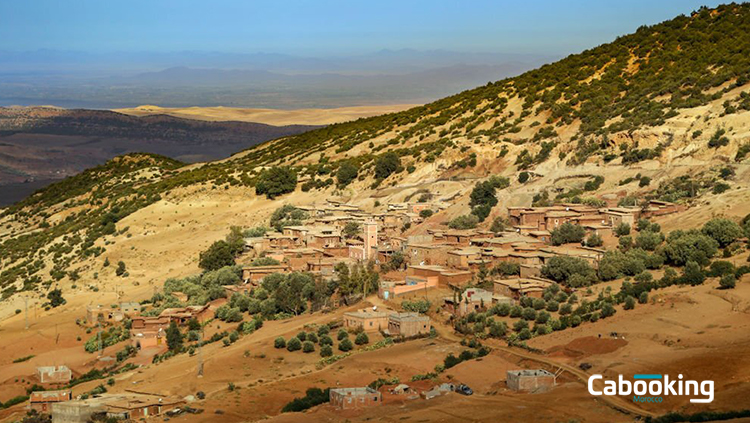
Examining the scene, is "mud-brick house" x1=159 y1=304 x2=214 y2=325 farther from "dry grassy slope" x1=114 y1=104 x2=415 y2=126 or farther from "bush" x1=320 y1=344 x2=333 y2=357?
"dry grassy slope" x1=114 y1=104 x2=415 y2=126

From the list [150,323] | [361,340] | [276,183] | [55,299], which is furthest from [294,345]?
[276,183]

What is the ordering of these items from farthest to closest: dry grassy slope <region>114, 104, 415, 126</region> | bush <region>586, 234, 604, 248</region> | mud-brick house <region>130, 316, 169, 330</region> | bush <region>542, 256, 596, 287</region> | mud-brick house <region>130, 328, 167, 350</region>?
dry grassy slope <region>114, 104, 415, 126</region>
bush <region>586, 234, 604, 248</region>
mud-brick house <region>130, 316, 169, 330</region>
mud-brick house <region>130, 328, 167, 350</region>
bush <region>542, 256, 596, 287</region>

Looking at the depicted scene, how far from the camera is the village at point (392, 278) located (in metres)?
27.4

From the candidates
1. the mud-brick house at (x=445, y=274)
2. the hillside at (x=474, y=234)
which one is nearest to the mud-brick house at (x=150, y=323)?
the hillside at (x=474, y=234)

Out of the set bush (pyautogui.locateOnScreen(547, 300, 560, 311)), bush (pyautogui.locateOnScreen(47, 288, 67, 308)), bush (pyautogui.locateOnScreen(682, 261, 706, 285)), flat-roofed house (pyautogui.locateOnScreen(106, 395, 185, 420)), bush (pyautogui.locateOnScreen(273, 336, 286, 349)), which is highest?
bush (pyautogui.locateOnScreen(682, 261, 706, 285))

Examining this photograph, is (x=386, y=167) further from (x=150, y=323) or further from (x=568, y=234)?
(x=150, y=323)

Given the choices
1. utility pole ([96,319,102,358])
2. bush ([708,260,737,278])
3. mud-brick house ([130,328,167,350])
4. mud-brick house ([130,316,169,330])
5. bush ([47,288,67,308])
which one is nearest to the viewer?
bush ([708,260,737,278])

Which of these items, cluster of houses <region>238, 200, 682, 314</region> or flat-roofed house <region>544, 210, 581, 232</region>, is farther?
flat-roofed house <region>544, 210, 581, 232</region>

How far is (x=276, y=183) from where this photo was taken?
55.5m

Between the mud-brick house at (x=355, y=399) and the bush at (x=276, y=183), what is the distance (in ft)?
96.6

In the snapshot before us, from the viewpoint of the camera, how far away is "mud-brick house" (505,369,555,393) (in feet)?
84.0

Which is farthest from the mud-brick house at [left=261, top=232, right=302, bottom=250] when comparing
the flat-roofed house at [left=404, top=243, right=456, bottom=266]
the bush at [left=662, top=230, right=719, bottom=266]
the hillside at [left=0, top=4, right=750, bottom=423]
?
the bush at [left=662, top=230, right=719, bottom=266]

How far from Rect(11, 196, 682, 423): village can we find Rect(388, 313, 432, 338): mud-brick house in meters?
0.03

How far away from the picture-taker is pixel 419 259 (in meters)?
38.7
